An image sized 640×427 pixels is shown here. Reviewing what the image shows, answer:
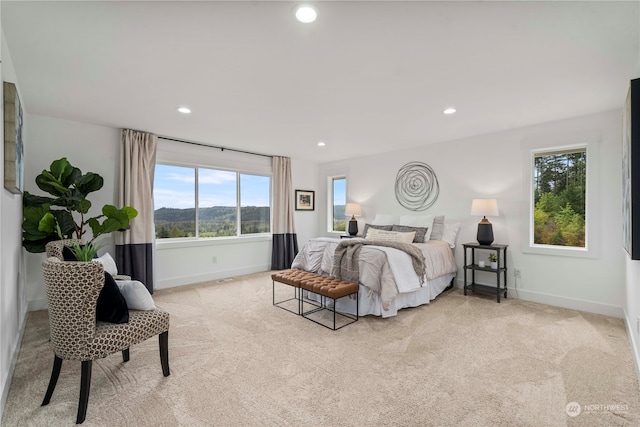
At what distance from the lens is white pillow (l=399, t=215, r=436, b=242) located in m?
4.71

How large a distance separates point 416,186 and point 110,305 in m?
4.65

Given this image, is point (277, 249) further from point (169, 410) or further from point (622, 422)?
point (622, 422)

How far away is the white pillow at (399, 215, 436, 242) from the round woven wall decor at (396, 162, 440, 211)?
325mm

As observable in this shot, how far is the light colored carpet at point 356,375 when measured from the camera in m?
1.79

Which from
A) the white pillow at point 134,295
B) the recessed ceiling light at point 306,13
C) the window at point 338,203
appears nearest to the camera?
the recessed ceiling light at point 306,13

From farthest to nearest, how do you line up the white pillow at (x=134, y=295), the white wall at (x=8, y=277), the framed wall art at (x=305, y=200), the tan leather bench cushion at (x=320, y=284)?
the framed wall art at (x=305, y=200) < the tan leather bench cushion at (x=320, y=284) < the white pillow at (x=134, y=295) < the white wall at (x=8, y=277)

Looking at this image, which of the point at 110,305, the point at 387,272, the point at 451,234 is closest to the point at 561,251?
the point at 451,234

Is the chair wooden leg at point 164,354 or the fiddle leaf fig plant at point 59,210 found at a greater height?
the fiddle leaf fig plant at point 59,210

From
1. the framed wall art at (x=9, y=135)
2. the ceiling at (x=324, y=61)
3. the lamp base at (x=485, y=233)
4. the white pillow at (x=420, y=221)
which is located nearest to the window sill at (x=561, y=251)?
the lamp base at (x=485, y=233)

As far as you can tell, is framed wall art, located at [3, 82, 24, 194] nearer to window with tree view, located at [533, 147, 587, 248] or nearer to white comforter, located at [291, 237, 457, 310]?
white comforter, located at [291, 237, 457, 310]

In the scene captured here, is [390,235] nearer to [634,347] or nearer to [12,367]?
[634,347]

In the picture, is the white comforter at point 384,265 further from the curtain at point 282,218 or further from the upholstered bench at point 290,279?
the curtain at point 282,218

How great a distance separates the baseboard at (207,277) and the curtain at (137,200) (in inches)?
13.8

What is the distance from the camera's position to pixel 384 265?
3.35m
